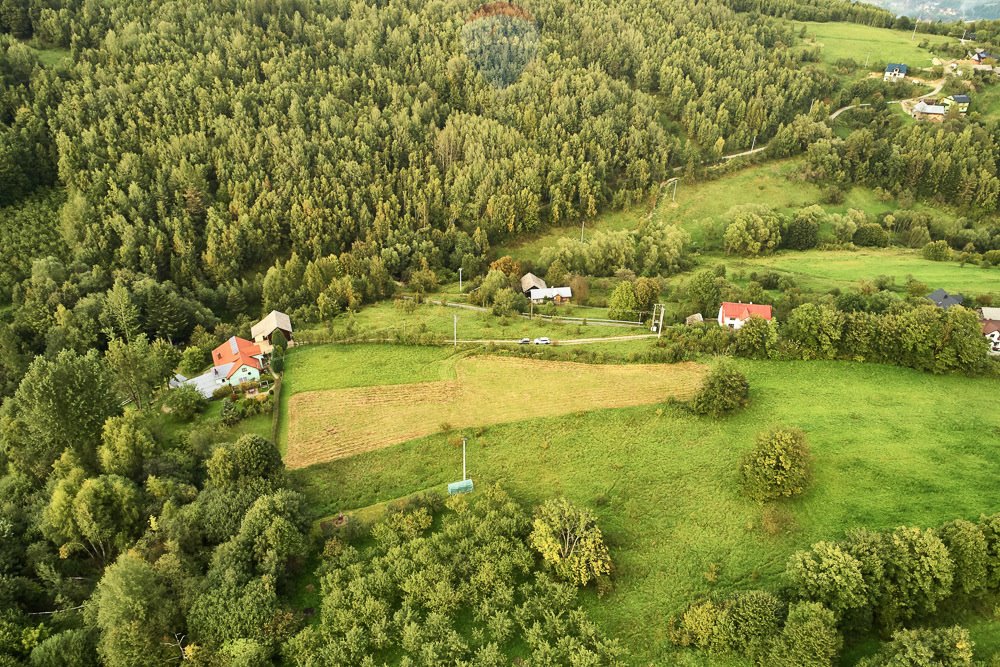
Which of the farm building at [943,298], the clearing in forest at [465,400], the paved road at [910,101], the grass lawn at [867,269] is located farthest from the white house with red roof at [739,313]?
the paved road at [910,101]

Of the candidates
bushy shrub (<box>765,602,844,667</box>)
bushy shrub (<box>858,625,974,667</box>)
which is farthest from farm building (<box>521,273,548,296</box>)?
bushy shrub (<box>858,625,974,667</box>)

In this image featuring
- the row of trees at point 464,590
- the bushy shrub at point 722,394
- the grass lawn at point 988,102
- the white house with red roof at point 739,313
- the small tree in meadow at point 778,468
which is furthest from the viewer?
the grass lawn at point 988,102

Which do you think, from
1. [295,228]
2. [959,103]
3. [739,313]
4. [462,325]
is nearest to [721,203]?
[959,103]

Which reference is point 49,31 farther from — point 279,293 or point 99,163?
point 279,293

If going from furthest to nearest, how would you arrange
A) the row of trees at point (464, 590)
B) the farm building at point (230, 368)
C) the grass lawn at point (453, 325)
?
the grass lawn at point (453, 325)
the farm building at point (230, 368)
the row of trees at point (464, 590)

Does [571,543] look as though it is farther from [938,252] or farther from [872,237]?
[872,237]

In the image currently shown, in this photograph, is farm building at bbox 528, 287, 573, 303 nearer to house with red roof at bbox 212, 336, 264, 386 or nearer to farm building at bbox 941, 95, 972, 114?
house with red roof at bbox 212, 336, 264, 386

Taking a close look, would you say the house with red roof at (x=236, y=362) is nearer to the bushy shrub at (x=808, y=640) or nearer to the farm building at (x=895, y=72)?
the bushy shrub at (x=808, y=640)
